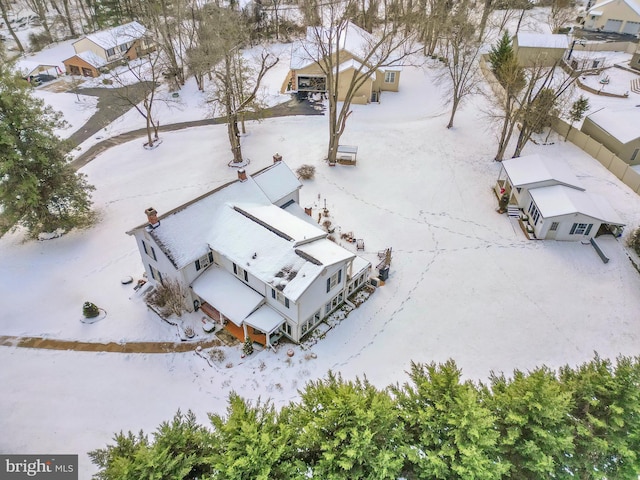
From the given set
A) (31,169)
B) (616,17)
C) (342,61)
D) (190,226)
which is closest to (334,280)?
(190,226)

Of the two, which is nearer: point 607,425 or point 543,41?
point 607,425

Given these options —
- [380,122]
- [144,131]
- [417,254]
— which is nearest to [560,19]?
[380,122]

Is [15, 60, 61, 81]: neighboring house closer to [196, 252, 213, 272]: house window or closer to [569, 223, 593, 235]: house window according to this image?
[196, 252, 213, 272]: house window

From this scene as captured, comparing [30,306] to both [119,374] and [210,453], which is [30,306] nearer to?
[119,374]

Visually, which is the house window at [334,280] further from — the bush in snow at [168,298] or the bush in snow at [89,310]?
the bush in snow at [89,310]

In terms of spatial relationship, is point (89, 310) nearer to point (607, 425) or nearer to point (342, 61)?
point (607, 425)

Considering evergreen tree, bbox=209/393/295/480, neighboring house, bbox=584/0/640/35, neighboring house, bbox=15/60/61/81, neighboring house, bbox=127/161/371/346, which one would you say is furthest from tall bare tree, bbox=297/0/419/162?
neighboring house, bbox=15/60/61/81

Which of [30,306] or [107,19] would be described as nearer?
[30,306]
